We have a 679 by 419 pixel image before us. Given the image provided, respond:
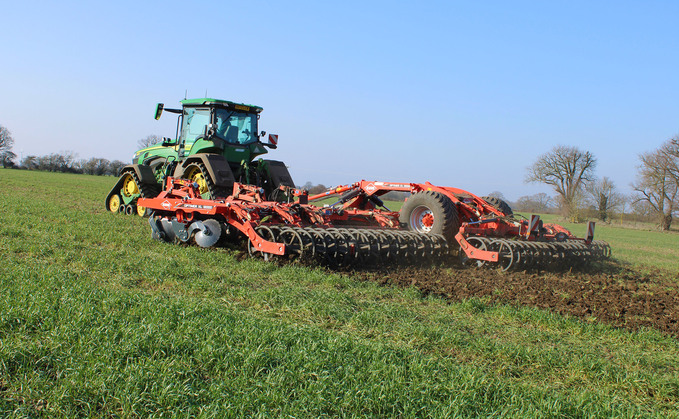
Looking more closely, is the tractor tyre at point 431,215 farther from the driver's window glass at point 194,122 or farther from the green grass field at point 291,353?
the driver's window glass at point 194,122

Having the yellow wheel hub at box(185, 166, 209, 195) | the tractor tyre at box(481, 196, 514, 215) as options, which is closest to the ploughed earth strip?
the tractor tyre at box(481, 196, 514, 215)

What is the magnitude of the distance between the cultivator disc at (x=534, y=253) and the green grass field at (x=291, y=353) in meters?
2.57

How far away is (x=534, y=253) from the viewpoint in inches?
324

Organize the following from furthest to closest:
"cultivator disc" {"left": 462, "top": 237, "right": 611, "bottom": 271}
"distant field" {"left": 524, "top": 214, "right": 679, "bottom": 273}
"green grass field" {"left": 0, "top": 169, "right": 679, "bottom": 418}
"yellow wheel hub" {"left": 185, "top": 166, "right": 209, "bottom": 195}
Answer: "distant field" {"left": 524, "top": 214, "right": 679, "bottom": 273} → "yellow wheel hub" {"left": 185, "top": 166, "right": 209, "bottom": 195} → "cultivator disc" {"left": 462, "top": 237, "right": 611, "bottom": 271} → "green grass field" {"left": 0, "top": 169, "right": 679, "bottom": 418}

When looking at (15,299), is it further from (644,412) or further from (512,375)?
(644,412)

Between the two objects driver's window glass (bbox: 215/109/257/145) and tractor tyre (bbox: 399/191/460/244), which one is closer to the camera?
tractor tyre (bbox: 399/191/460/244)

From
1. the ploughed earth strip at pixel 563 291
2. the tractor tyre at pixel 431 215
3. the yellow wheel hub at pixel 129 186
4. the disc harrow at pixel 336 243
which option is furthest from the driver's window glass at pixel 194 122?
the ploughed earth strip at pixel 563 291

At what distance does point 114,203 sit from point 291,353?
41.3 ft

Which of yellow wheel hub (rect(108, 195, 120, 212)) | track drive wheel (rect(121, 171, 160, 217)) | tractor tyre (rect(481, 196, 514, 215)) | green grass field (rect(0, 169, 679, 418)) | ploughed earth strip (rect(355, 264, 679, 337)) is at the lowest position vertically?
green grass field (rect(0, 169, 679, 418))

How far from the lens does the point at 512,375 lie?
12.2 feet

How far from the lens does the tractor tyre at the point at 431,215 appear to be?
8422 millimetres

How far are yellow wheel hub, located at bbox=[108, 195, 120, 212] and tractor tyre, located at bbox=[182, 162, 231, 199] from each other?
463 centimetres

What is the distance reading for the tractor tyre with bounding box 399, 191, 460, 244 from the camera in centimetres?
842

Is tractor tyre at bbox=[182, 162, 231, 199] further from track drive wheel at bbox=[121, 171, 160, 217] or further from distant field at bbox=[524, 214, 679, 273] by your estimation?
distant field at bbox=[524, 214, 679, 273]
